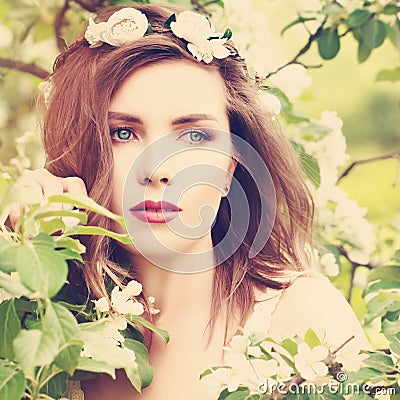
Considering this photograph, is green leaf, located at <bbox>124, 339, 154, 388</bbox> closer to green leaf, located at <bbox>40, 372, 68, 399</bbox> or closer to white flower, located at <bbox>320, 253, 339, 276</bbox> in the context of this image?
green leaf, located at <bbox>40, 372, 68, 399</bbox>

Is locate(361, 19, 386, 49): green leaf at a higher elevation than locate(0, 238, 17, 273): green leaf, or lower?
lower

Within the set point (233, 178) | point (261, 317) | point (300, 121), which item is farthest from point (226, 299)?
point (300, 121)

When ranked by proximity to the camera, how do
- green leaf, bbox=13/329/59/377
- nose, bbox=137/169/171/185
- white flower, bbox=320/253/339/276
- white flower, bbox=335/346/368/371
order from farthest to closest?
white flower, bbox=320/253/339/276, nose, bbox=137/169/171/185, white flower, bbox=335/346/368/371, green leaf, bbox=13/329/59/377

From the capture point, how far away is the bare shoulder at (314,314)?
1307 millimetres

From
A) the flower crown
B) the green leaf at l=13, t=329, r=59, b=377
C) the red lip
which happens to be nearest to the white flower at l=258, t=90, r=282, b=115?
the flower crown

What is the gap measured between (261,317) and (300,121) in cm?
61

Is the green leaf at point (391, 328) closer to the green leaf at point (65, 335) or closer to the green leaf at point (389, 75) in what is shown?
the green leaf at point (65, 335)

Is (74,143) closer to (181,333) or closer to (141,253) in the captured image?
(141,253)

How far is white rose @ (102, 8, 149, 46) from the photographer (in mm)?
1366

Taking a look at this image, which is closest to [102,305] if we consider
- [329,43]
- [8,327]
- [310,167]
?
[8,327]

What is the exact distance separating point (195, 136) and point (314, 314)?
328 millimetres

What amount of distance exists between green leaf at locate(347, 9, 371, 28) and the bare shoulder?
2.15 ft

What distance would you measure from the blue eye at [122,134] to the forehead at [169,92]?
0.10ft

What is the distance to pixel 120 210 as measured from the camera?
1.29m
